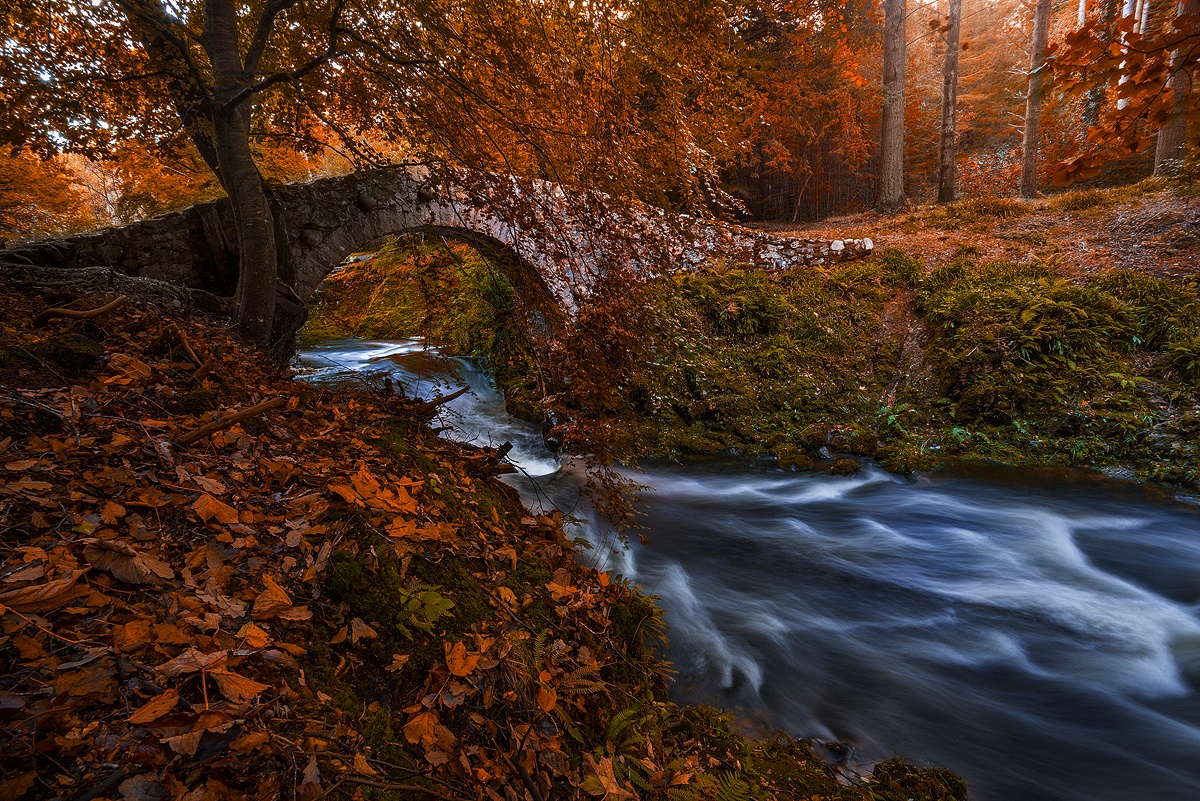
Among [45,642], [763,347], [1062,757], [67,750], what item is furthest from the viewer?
[763,347]

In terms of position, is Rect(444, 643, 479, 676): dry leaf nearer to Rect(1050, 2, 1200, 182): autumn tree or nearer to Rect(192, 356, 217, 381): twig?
Rect(192, 356, 217, 381): twig

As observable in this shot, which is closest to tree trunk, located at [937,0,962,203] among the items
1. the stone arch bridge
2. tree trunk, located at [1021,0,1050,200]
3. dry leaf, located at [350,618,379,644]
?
tree trunk, located at [1021,0,1050,200]

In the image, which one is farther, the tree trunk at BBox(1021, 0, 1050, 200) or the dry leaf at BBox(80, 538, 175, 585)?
the tree trunk at BBox(1021, 0, 1050, 200)

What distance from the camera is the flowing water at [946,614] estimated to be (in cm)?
402

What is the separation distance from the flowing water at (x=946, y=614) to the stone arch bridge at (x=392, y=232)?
2242mm

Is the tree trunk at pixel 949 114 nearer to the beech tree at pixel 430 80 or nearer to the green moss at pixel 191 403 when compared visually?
the beech tree at pixel 430 80

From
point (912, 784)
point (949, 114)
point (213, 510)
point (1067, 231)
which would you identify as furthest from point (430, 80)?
point (949, 114)

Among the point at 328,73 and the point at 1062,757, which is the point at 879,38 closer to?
the point at 328,73

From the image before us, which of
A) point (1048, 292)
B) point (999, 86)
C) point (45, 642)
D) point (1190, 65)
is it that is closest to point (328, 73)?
point (45, 642)

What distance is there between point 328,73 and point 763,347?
7.63 m

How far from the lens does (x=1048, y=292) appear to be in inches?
326

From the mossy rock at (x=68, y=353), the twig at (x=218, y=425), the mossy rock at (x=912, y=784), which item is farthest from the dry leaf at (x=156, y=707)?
the mossy rock at (x=912, y=784)

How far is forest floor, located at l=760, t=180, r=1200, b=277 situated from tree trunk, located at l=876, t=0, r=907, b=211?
29.1 inches

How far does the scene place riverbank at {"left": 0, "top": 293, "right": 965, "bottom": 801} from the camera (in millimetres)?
1212
